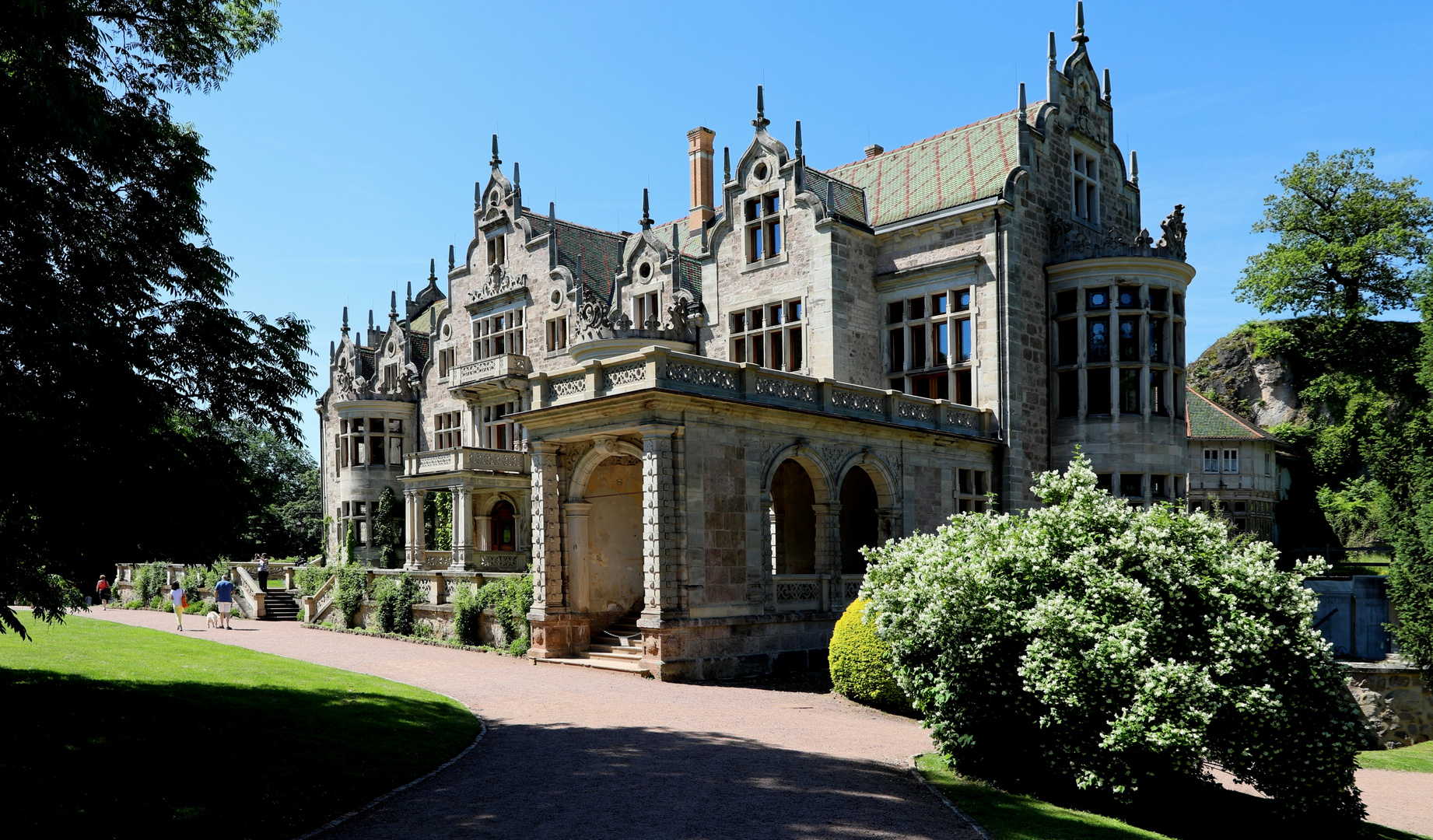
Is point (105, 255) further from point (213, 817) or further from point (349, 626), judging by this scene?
point (349, 626)

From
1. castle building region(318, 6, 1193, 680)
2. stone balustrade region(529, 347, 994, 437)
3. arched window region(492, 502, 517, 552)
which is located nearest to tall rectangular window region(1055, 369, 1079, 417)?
castle building region(318, 6, 1193, 680)

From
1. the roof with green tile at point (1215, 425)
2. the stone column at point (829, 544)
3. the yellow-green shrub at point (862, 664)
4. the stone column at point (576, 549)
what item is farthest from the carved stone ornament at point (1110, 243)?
the roof with green tile at point (1215, 425)

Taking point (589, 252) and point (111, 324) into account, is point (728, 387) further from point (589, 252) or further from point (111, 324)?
point (589, 252)

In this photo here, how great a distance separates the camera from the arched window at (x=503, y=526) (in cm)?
4069

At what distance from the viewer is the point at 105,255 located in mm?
12398

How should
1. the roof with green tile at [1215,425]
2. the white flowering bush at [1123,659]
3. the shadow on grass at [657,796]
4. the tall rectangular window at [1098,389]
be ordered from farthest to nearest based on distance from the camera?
the roof with green tile at [1215,425] < the tall rectangular window at [1098,389] < the white flowering bush at [1123,659] < the shadow on grass at [657,796]

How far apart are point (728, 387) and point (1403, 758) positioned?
15.0 meters

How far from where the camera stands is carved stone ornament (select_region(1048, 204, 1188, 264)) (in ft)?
90.8

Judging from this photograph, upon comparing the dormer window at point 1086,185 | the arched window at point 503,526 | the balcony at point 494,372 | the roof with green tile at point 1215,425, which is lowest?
the arched window at point 503,526

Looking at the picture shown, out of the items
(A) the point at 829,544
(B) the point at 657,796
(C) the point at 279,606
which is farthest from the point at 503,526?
(B) the point at 657,796

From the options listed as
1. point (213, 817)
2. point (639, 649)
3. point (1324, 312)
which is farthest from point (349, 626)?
point (1324, 312)

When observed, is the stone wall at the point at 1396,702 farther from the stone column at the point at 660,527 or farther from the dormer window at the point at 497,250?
the dormer window at the point at 497,250

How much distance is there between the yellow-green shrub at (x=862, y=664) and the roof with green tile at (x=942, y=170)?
13865 mm

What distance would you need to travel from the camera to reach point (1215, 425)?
2076 inches
